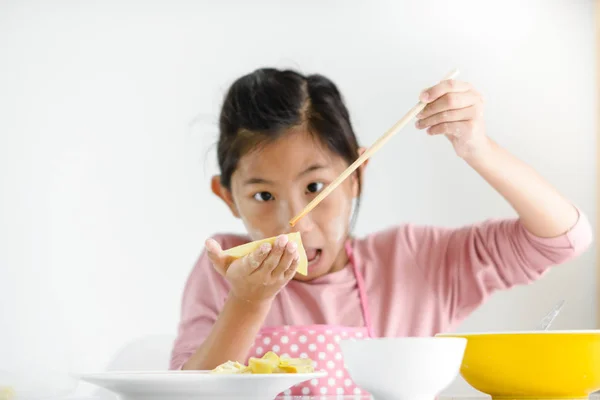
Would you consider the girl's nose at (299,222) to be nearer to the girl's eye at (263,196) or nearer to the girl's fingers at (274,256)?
the girl's eye at (263,196)

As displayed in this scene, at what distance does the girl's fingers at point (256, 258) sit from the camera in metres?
0.67

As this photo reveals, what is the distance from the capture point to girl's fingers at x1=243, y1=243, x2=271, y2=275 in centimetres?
67

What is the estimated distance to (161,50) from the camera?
68.9 inches

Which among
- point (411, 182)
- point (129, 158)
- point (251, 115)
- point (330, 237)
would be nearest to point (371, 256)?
point (330, 237)

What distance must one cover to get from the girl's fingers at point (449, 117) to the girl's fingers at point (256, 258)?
26 cm

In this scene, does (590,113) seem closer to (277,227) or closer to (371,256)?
(371,256)

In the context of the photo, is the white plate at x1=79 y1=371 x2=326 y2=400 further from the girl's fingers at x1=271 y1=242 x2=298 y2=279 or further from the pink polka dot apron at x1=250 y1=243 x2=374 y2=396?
the pink polka dot apron at x1=250 y1=243 x2=374 y2=396

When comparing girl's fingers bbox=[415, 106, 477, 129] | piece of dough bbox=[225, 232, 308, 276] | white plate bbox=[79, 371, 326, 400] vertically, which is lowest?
white plate bbox=[79, 371, 326, 400]

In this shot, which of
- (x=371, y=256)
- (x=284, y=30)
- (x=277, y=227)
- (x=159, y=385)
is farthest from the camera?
(x=284, y=30)

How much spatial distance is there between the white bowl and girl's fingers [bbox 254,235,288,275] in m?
0.21

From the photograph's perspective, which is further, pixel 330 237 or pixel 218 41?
pixel 218 41

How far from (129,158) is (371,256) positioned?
30.6 inches

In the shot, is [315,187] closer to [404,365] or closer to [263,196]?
[263,196]

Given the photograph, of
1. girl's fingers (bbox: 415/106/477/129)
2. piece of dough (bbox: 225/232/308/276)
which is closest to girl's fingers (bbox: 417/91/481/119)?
girl's fingers (bbox: 415/106/477/129)
